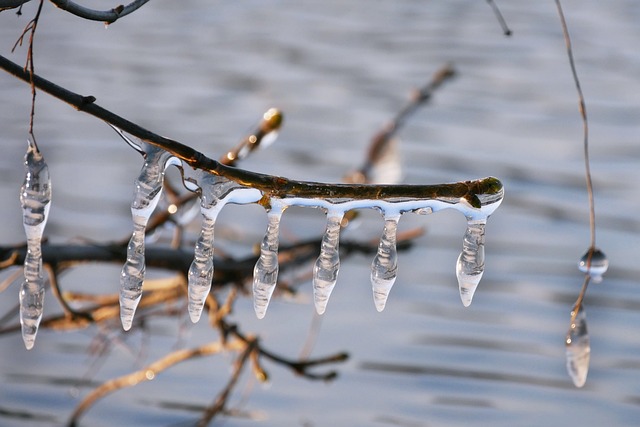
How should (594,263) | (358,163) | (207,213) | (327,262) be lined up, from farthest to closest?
(358,163) → (594,263) → (327,262) → (207,213)

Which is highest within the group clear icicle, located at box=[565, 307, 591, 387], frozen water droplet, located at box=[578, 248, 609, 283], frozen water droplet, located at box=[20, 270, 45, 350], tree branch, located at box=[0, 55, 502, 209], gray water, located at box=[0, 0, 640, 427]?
tree branch, located at box=[0, 55, 502, 209]

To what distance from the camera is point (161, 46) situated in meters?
11.1

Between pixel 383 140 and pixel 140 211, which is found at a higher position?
pixel 140 211

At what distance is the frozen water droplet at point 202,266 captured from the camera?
2.00 m

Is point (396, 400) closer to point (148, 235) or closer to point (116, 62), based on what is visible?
point (148, 235)

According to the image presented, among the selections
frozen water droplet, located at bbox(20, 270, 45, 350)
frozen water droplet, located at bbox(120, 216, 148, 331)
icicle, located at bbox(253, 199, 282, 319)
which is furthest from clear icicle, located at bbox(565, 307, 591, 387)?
frozen water droplet, located at bbox(20, 270, 45, 350)

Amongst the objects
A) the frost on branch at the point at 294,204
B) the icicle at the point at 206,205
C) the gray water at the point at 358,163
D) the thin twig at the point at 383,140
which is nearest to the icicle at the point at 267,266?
the frost on branch at the point at 294,204

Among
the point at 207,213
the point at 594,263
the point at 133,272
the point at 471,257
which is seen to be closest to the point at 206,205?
the point at 207,213

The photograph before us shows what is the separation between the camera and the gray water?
4922 mm

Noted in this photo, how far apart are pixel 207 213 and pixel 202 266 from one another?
0.13 meters

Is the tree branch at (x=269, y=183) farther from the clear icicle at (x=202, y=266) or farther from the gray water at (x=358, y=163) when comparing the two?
the gray water at (x=358, y=163)

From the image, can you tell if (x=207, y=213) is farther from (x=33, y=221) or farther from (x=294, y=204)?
(x=33, y=221)

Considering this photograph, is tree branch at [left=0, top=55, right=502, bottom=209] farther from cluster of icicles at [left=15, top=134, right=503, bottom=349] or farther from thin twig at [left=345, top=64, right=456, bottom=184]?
thin twig at [left=345, top=64, right=456, bottom=184]

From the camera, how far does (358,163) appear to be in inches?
299
